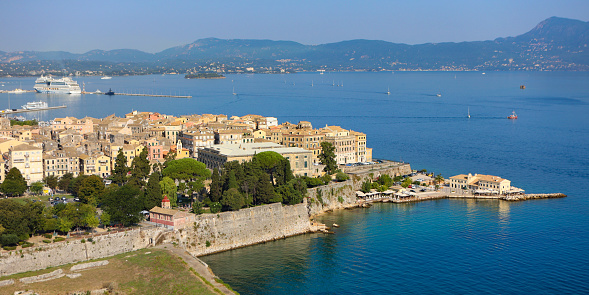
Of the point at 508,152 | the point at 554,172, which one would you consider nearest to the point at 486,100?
the point at 508,152

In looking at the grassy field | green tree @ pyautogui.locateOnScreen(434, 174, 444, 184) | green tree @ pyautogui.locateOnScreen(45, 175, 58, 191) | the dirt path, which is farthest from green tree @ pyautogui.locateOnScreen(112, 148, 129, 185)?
green tree @ pyautogui.locateOnScreen(434, 174, 444, 184)

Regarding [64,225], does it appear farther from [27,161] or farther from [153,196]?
[27,161]

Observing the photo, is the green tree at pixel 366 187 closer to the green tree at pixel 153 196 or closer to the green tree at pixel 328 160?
the green tree at pixel 328 160

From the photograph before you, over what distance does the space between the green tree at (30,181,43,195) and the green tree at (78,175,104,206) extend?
4119 mm

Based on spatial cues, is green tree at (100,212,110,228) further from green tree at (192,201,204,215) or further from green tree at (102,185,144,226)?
green tree at (192,201,204,215)

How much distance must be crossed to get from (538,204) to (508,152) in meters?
24.1

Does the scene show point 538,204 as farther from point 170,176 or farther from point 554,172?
point 170,176

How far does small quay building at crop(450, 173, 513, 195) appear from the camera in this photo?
47562 millimetres

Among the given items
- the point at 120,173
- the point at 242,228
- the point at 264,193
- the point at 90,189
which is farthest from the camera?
the point at 120,173

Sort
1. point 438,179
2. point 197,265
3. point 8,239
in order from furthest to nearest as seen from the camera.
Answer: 1. point 438,179
2. point 197,265
3. point 8,239

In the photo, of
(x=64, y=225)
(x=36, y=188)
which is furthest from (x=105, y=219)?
(x=36, y=188)

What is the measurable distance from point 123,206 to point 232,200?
20.6 feet

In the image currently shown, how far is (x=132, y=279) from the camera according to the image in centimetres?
2630

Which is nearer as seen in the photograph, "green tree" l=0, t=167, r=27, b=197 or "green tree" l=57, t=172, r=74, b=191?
"green tree" l=0, t=167, r=27, b=197
